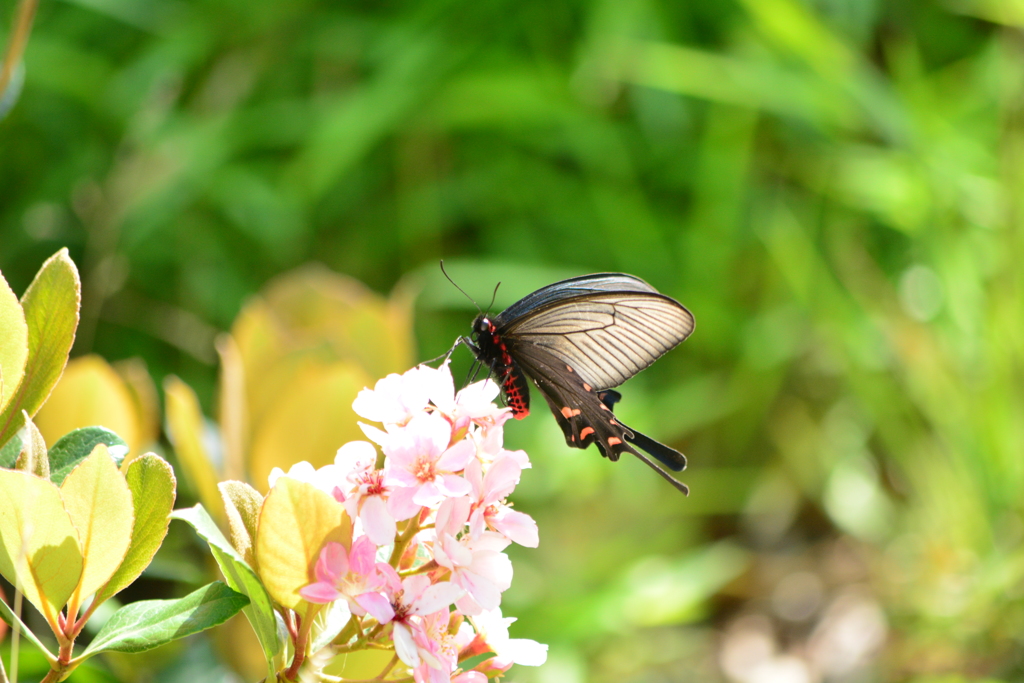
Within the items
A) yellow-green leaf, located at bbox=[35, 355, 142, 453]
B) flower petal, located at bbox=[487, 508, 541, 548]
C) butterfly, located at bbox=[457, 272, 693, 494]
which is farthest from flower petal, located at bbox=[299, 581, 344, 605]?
yellow-green leaf, located at bbox=[35, 355, 142, 453]

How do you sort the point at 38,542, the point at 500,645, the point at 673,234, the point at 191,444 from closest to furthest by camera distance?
the point at 38,542
the point at 500,645
the point at 191,444
the point at 673,234

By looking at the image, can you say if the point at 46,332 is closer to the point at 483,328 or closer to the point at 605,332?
the point at 483,328

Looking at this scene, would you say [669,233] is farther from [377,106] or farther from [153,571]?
[153,571]

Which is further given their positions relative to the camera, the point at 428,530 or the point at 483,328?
the point at 483,328

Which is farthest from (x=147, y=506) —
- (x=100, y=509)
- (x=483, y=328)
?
(x=483, y=328)

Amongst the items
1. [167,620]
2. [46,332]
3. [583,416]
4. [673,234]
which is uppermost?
[673,234]

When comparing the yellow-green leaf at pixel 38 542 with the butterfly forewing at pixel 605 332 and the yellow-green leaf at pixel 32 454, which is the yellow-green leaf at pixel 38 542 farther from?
the butterfly forewing at pixel 605 332

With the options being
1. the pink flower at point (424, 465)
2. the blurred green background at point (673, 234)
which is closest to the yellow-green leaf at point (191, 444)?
the pink flower at point (424, 465)
